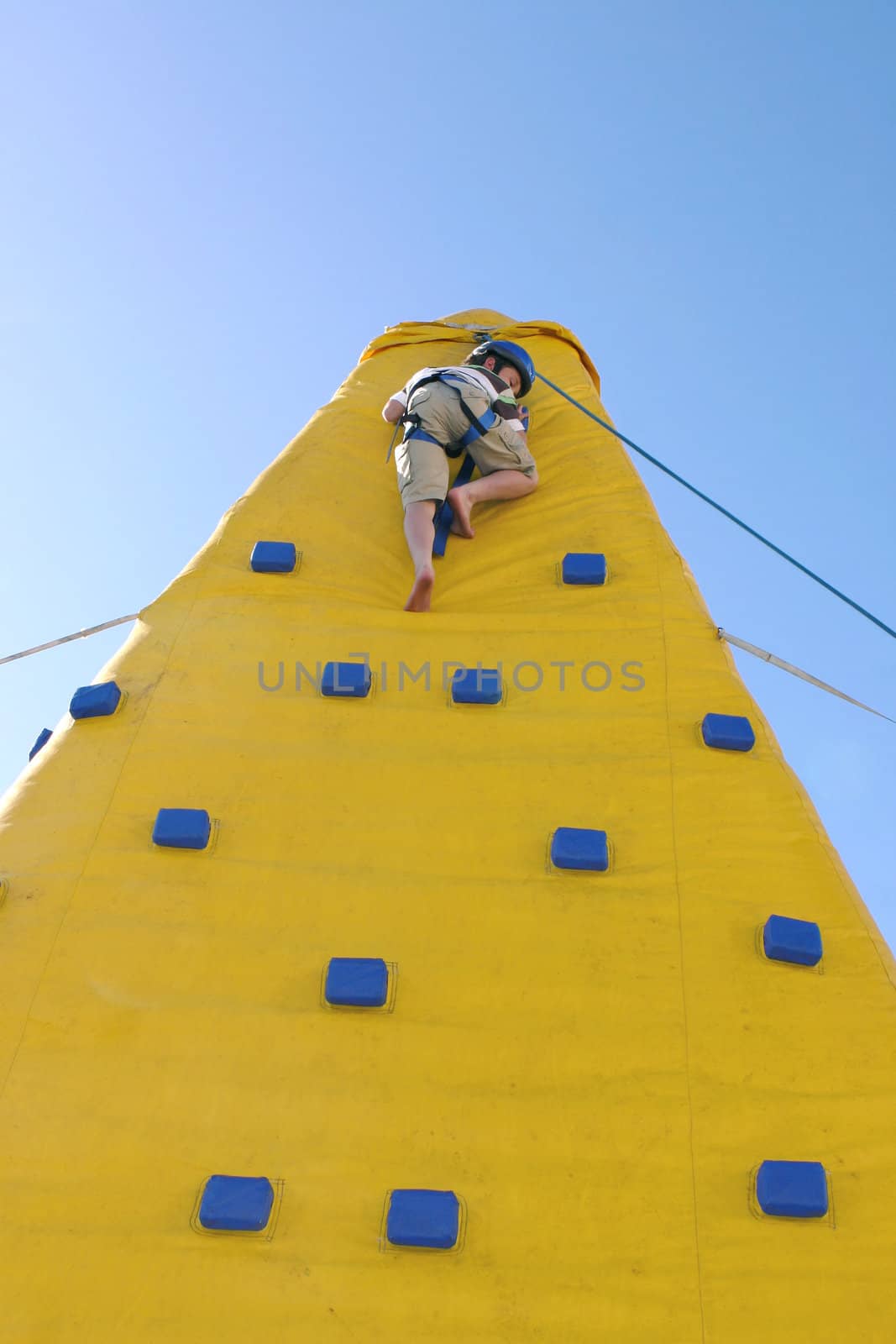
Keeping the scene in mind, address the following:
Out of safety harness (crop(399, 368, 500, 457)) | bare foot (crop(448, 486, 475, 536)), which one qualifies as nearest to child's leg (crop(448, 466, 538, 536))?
bare foot (crop(448, 486, 475, 536))

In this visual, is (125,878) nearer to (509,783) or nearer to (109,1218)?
(109,1218)

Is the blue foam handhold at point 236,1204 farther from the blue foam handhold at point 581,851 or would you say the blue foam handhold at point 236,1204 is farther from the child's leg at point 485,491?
the child's leg at point 485,491

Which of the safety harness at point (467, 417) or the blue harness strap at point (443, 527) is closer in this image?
the blue harness strap at point (443, 527)

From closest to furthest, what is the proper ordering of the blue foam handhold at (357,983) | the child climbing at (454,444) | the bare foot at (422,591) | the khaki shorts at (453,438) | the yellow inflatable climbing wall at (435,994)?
the yellow inflatable climbing wall at (435,994) → the blue foam handhold at (357,983) → the bare foot at (422,591) → the child climbing at (454,444) → the khaki shorts at (453,438)

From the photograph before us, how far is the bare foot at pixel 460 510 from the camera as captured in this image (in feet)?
11.3

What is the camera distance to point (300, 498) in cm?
354

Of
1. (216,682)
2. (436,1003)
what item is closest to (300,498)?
(216,682)

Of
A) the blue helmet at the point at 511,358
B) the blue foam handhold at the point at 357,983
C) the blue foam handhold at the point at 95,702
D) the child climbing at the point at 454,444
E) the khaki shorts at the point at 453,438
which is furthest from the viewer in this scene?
the blue helmet at the point at 511,358

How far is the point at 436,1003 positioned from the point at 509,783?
1.92ft

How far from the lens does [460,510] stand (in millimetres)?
3432

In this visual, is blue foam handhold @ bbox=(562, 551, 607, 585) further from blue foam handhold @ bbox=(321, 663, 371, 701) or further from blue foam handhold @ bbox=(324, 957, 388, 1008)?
blue foam handhold @ bbox=(324, 957, 388, 1008)

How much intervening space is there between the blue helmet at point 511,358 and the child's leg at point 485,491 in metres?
0.60

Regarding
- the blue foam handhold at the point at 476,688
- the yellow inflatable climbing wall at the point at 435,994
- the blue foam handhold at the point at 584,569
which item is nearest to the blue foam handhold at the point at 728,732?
the yellow inflatable climbing wall at the point at 435,994

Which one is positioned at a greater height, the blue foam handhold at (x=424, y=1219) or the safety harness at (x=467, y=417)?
the safety harness at (x=467, y=417)
